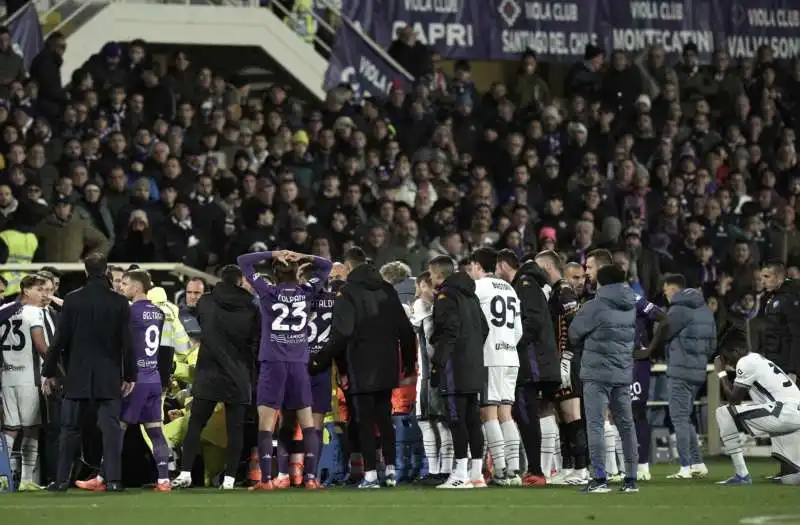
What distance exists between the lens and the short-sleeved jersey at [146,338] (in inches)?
657

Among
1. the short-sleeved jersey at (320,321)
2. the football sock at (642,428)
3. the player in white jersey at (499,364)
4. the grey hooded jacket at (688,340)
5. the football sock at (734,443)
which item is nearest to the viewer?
the player in white jersey at (499,364)

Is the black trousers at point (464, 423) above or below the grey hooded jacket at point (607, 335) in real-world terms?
below

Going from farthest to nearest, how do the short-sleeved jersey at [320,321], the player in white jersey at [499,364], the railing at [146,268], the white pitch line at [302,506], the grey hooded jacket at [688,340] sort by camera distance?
the railing at [146,268]
the grey hooded jacket at [688,340]
the short-sleeved jersey at [320,321]
the player in white jersey at [499,364]
the white pitch line at [302,506]

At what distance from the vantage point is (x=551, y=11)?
30609 millimetres

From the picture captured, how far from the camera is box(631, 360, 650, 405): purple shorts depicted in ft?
60.2

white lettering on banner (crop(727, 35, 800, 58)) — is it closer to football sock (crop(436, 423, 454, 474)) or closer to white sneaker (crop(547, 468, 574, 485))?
white sneaker (crop(547, 468, 574, 485))

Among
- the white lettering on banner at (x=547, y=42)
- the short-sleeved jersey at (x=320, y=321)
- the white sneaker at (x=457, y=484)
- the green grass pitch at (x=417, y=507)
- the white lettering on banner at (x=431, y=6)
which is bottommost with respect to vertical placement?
the green grass pitch at (x=417, y=507)

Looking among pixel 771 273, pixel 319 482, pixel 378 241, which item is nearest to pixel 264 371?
pixel 319 482

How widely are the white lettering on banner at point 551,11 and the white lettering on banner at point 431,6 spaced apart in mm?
1218

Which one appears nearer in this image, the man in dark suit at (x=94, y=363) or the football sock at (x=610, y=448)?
the man in dark suit at (x=94, y=363)

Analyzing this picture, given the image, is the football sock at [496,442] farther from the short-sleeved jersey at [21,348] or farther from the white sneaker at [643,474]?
the short-sleeved jersey at [21,348]

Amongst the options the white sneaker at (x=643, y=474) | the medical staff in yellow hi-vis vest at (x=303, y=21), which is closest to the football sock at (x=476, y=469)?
the white sneaker at (x=643, y=474)

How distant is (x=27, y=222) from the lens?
2200 cm

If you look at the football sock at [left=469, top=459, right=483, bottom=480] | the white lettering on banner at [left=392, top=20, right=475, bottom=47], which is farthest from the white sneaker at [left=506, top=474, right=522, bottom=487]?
the white lettering on banner at [left=392, top=20, right=475, bottom=47]
